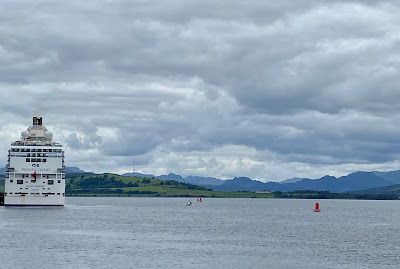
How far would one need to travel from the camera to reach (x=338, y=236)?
128 meters

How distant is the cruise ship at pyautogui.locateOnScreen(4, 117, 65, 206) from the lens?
176 meters

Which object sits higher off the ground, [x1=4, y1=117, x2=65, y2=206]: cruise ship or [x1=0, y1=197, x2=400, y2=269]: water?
[x1=4, y1=117, x2=65, y2=206]: cruise ship

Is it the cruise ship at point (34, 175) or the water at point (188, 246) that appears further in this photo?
the cruise ship at point (34, 175)

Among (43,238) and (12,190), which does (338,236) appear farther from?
(12,190)

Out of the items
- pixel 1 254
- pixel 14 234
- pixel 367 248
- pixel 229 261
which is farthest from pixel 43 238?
pixel 367 248

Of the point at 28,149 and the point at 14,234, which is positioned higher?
the point at 28,149

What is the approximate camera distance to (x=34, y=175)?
175 m

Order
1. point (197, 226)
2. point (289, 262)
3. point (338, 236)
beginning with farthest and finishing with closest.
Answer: point (197, 226)
point (338, 236)
point (289, 262)

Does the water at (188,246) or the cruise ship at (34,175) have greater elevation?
the cruise ship at (34,175)

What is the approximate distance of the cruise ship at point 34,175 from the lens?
176 meters

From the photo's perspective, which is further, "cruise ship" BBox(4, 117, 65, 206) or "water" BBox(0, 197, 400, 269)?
"cruise ship" BBox(4, 117, 65, 206)

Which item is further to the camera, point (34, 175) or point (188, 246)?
point (34, 175)

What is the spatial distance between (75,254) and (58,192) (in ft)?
305

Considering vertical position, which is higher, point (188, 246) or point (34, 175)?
point (34, 175)
